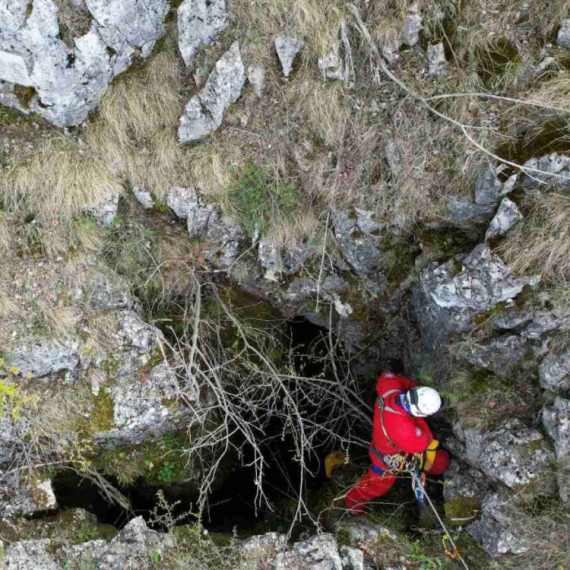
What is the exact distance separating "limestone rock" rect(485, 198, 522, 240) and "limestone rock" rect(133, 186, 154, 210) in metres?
3.12

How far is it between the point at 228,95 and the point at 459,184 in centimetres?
218

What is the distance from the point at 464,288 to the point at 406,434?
150 cm

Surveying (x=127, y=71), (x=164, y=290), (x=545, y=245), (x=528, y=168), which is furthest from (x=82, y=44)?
(x=545, y=245)

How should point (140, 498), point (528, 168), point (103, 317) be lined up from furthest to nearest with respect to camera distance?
point (140, 498) → point (103, 317) → point (528, 168)

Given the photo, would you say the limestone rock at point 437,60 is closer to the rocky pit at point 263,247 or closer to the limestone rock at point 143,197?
the rocky pit at point 263,247

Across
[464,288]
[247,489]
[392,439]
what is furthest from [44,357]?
[464,288]

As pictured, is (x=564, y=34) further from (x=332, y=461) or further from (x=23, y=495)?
(x=23, y=495)

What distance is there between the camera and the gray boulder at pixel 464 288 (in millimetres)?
4035

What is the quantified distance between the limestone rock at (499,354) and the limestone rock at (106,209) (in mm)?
3606

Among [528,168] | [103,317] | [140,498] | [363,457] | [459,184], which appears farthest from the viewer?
[363,457]

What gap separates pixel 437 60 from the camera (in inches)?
161

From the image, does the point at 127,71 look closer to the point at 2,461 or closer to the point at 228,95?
the point at 228,95

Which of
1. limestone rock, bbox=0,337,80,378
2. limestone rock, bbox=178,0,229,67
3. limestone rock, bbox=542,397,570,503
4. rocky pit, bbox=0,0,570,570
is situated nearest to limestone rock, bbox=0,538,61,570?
rocky pit, bbox=0,0,570,570

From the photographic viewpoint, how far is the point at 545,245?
383 centimetres
